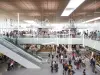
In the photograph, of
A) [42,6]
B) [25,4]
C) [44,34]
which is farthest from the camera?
[44,34]

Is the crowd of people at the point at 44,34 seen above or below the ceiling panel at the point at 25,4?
below

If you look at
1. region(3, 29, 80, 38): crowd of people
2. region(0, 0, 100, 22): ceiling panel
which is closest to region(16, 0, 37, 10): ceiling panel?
region(0, 0, 100, 22): ceiling panel

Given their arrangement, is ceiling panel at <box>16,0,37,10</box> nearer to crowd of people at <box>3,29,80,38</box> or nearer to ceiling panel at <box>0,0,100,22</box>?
ceiling panel at <box>0,0,100,22</box>

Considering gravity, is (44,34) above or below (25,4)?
→ below

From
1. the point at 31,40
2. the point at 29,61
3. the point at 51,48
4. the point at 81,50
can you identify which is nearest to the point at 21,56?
the point at 29,61

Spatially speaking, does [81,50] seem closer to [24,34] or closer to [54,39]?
[54,39]

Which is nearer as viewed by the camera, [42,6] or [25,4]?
[25,4]

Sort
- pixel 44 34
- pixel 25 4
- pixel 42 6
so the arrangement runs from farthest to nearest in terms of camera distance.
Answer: pixel 44 34, pixel 42 6, pixel 25 4


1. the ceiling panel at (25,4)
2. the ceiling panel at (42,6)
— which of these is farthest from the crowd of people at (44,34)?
the ceiling panel at (25,4)

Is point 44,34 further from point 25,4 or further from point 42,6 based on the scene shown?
point 25,4

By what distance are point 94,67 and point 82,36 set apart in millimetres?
4937

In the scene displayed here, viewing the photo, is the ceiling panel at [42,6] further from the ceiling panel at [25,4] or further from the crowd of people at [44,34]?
the crowd of people at [44,34]

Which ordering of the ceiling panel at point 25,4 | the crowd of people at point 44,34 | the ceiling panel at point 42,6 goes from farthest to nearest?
the crowd of people at point 44,34 → the ceiling panel at point 25,4 → the ceiling panel at point 42,6

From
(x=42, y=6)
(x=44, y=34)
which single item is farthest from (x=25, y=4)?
(x=44, y=34)
